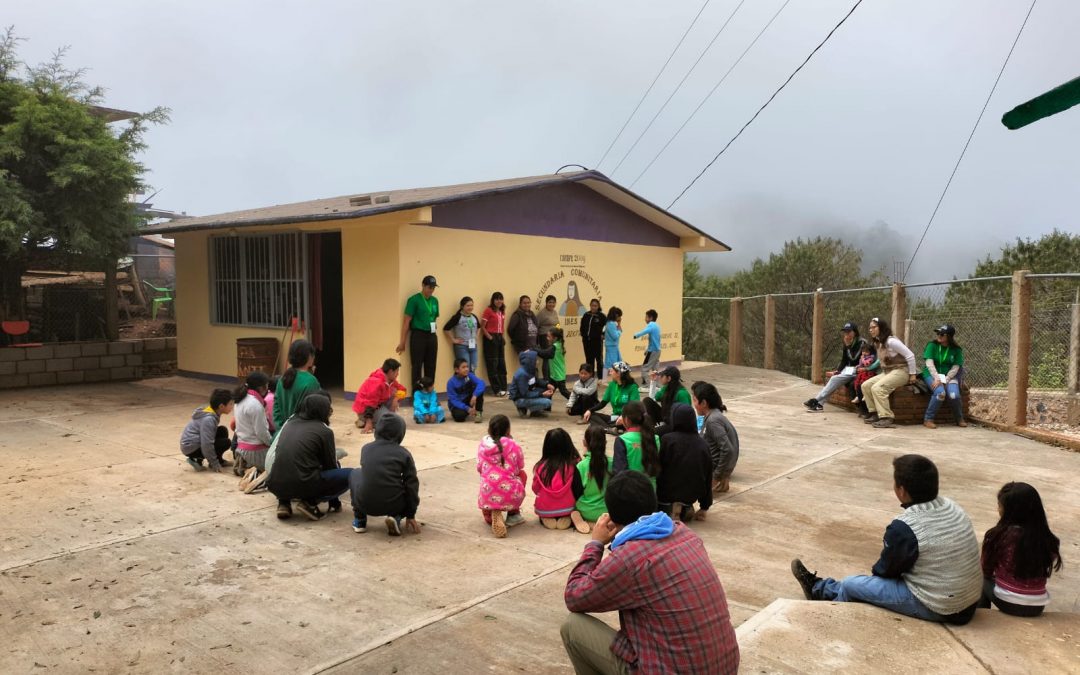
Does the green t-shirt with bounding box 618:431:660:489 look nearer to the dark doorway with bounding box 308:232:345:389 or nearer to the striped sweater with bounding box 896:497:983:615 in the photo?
the striped sweater with bounding box 896:497:983:615

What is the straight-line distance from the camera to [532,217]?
13.5 m

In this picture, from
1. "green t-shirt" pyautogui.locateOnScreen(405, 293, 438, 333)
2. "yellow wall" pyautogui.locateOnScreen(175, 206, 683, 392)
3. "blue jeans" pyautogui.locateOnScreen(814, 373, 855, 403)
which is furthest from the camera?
"blue jeans" pyautogui.locateOnScreen(814, 373, 855, 403)

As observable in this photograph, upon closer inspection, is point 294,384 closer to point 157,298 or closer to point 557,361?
point 557,361

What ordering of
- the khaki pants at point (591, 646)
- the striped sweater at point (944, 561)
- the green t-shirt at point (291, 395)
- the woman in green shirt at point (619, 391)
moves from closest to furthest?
1. the khaki pants at point (591, 646)
2. the striped sweater at point (944, 561)
3. the green t-shirt at point (291, 395)
4. the woman in green shirt at point (619, 391)

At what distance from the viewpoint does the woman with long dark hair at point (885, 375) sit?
1046cm

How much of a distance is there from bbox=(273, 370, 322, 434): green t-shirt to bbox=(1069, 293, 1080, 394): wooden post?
405 inches

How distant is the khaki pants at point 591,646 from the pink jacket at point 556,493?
2.70 metres

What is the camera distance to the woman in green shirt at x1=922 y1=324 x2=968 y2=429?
33.7ft

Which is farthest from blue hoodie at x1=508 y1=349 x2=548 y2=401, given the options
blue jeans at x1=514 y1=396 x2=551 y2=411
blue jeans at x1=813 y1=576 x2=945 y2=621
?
blue jeans at x1=813 y1=576 x2=945 y2=621

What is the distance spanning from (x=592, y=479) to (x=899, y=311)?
886cm

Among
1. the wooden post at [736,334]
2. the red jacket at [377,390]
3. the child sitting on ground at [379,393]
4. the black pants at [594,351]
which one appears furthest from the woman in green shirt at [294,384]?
the wooden post at [736,334]

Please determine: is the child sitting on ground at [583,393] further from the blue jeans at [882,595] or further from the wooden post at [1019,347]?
the blue jeans at [882,595]

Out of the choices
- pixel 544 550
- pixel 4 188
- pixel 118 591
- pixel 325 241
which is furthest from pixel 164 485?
pixel 325 241

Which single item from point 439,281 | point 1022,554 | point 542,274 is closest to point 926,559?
point 1022,554
